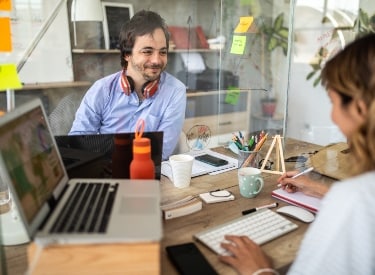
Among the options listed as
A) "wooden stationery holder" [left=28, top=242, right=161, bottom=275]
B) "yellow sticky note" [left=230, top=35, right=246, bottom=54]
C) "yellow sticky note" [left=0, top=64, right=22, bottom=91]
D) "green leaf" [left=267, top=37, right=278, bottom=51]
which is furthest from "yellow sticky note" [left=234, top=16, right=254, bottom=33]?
"wooden stationery holder" [left=28, top=242, right=161, bottom=275]

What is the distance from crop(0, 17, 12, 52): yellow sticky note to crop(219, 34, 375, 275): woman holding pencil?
835mm

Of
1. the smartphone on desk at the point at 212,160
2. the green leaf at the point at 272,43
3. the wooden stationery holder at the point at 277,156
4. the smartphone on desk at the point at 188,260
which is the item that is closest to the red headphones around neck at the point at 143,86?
the smartphone on desk at the point at 212,160

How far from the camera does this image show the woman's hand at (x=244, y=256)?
0.82 metres

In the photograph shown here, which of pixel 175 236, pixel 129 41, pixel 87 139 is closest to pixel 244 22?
pixel 129 41

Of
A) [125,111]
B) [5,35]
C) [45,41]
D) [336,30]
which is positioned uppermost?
[336,30]

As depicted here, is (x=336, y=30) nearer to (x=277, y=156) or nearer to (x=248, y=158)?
(x=277, y=156)

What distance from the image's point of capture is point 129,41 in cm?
201

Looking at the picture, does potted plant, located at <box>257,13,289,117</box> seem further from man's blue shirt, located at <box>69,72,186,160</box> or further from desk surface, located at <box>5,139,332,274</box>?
desk surface, located at <box>5,139,332,274</box>

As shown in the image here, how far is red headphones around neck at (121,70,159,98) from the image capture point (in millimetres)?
1925

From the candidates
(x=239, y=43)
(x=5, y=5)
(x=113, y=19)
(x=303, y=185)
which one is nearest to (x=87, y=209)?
(x=5, y=5)

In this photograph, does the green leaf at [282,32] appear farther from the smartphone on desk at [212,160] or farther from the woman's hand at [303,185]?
the woman's hand at [303,185]

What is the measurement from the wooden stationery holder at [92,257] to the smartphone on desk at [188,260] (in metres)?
0.15

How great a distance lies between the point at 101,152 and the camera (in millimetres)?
1176

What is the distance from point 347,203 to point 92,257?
519mm
